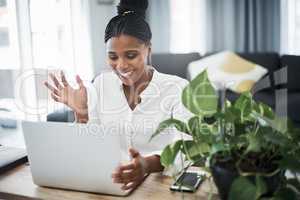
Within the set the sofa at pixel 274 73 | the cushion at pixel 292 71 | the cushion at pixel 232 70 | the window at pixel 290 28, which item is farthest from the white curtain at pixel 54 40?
the window at pixel 290 28

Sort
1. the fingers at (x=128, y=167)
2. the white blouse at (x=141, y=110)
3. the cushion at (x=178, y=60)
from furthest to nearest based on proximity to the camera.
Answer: the cushion at (x=178, y=60)
the white blouse at (x=141, y=110)
the fingers at (x=128, y=167)

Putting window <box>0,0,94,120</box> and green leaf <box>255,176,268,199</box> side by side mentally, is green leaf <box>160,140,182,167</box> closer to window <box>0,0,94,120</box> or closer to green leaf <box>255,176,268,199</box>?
green leaf <box>255,176,268,199</box>

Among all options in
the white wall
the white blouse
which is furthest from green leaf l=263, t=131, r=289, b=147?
the white wall

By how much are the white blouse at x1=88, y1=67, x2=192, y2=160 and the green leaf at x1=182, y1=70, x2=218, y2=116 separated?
1.34ft

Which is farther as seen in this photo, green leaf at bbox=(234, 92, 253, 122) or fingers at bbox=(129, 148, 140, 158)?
fingers at bbox=(129, 148, 140, 158)

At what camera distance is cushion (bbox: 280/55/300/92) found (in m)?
3.31

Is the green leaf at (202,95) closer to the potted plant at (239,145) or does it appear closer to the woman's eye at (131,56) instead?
the potted plant at (239,145)

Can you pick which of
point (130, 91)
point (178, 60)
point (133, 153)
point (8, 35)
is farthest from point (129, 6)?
point (178, 60)

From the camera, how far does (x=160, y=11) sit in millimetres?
3521

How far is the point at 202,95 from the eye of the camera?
833 millimetres

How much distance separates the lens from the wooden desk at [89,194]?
3.20 ft

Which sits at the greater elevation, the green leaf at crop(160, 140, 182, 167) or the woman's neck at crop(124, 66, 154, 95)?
the woman's neck at crop(124, 66, 154, 95)

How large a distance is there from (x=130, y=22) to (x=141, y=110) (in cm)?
30

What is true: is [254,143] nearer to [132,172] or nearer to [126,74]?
[132,172]
